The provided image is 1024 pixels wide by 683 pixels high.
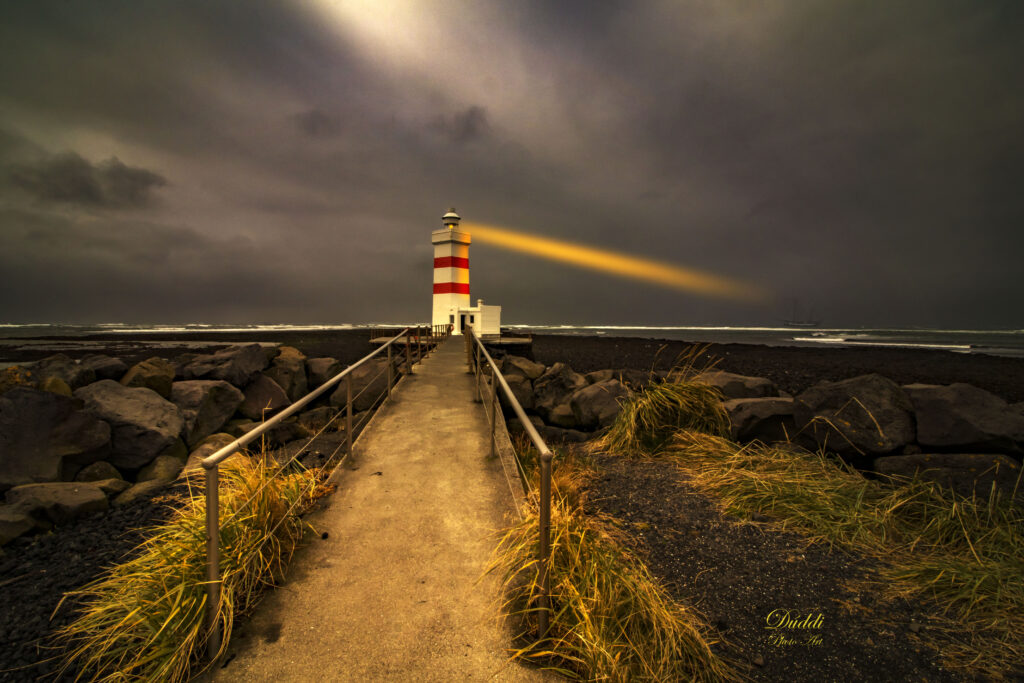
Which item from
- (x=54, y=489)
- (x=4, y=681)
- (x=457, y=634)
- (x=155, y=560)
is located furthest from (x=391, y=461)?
(x=54, y=489)

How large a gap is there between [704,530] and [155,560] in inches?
162

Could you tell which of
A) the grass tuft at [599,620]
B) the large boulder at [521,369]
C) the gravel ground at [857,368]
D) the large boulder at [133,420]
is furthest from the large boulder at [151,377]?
the gravel ground at [857,368]

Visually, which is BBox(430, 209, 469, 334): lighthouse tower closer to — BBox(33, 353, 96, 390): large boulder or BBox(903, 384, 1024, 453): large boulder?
BBox(33, 353, 96, 390): large boulder

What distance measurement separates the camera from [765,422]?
599 centimetres

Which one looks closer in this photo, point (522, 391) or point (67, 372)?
point (67, 372)

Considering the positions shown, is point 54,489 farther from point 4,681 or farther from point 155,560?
point 155,560

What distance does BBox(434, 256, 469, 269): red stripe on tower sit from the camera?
827 inches

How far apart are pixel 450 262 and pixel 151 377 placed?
13.7m

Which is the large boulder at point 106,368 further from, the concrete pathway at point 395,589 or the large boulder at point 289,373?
the concrete pathway at point 395,589

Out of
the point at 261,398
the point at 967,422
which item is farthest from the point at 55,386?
the point at 967,422

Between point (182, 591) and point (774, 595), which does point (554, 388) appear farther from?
point (182, 591)

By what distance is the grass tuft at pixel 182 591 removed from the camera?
2.22 m

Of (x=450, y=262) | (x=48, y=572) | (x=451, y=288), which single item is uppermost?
(x=450, y=262)

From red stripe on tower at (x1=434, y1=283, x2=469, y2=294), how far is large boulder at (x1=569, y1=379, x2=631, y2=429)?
1323 cm
